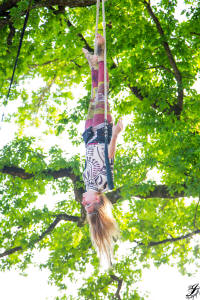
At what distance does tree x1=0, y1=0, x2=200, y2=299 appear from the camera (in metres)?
5.55

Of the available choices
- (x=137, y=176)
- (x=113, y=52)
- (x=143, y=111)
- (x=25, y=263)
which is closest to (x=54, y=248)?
(x=25, y=263)

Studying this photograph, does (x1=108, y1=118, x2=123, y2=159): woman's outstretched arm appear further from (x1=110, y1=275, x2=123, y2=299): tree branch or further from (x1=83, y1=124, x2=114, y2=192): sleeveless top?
(x1=110, y1=275, x2=123, y2=299): tree branch

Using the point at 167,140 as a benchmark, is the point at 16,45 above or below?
above

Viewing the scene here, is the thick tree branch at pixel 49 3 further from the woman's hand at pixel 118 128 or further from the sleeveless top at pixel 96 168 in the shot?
the woman's hand at pixel 118 128

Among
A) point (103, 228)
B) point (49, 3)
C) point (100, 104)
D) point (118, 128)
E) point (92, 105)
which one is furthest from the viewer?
point (49, 3)

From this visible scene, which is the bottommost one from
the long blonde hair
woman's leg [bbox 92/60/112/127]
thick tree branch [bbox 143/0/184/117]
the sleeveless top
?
the long blonde hair

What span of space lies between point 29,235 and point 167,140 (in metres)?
4.66

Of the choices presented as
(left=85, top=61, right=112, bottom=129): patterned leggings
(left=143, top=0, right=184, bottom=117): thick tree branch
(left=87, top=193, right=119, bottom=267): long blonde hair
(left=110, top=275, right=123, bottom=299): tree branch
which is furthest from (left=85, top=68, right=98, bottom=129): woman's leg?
(left=110, top=275, right=123, bottom=299): tree branch

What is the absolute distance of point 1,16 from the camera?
199 inches

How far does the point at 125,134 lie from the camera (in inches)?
344

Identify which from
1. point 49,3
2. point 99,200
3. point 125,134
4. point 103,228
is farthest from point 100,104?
point 125,134

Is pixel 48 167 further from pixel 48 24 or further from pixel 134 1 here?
pixel 134 1

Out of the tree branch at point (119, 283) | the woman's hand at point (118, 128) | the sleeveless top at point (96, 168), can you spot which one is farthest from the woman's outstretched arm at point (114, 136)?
the tree branch at point (119, 283)

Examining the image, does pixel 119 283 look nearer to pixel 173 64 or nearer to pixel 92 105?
pixel 173 64
